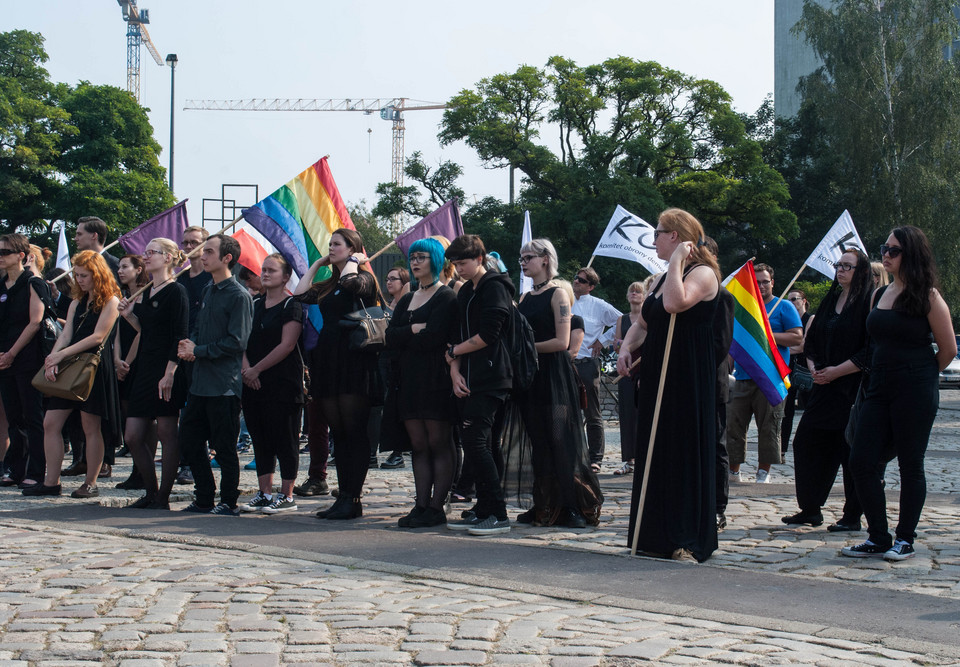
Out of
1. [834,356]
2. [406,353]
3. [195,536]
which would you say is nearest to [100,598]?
[195,536]

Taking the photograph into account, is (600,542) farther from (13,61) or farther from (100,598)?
(13,61)

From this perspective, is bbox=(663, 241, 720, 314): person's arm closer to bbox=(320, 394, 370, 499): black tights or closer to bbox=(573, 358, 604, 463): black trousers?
bbox=(320, 394, 370, 499): black tights

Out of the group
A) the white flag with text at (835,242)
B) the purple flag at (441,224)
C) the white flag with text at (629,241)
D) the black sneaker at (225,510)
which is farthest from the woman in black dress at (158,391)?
the white flag with text at (835,242)

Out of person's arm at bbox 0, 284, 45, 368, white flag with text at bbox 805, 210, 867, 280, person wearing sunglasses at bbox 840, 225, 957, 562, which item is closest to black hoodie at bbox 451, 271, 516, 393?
person wearing sunglasses at bbox 840, 225, 957, 562

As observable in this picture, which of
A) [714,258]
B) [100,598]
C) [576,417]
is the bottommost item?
[100,598]

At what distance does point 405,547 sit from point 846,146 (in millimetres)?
40094

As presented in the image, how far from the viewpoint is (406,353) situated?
737 cm

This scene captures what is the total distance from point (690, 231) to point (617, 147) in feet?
138

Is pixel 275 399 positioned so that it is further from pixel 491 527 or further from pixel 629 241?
pixel 629 241

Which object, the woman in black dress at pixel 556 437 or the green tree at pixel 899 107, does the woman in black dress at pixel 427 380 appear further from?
the green tree at pixel 899 107

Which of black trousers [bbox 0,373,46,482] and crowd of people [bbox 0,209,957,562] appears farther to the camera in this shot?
black trousers [bbox 0,373,46,482]

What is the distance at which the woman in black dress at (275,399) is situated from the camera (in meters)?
8.02

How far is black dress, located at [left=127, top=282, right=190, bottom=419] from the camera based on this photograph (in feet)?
26.8

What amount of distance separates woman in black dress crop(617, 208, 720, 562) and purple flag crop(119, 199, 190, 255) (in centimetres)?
717
